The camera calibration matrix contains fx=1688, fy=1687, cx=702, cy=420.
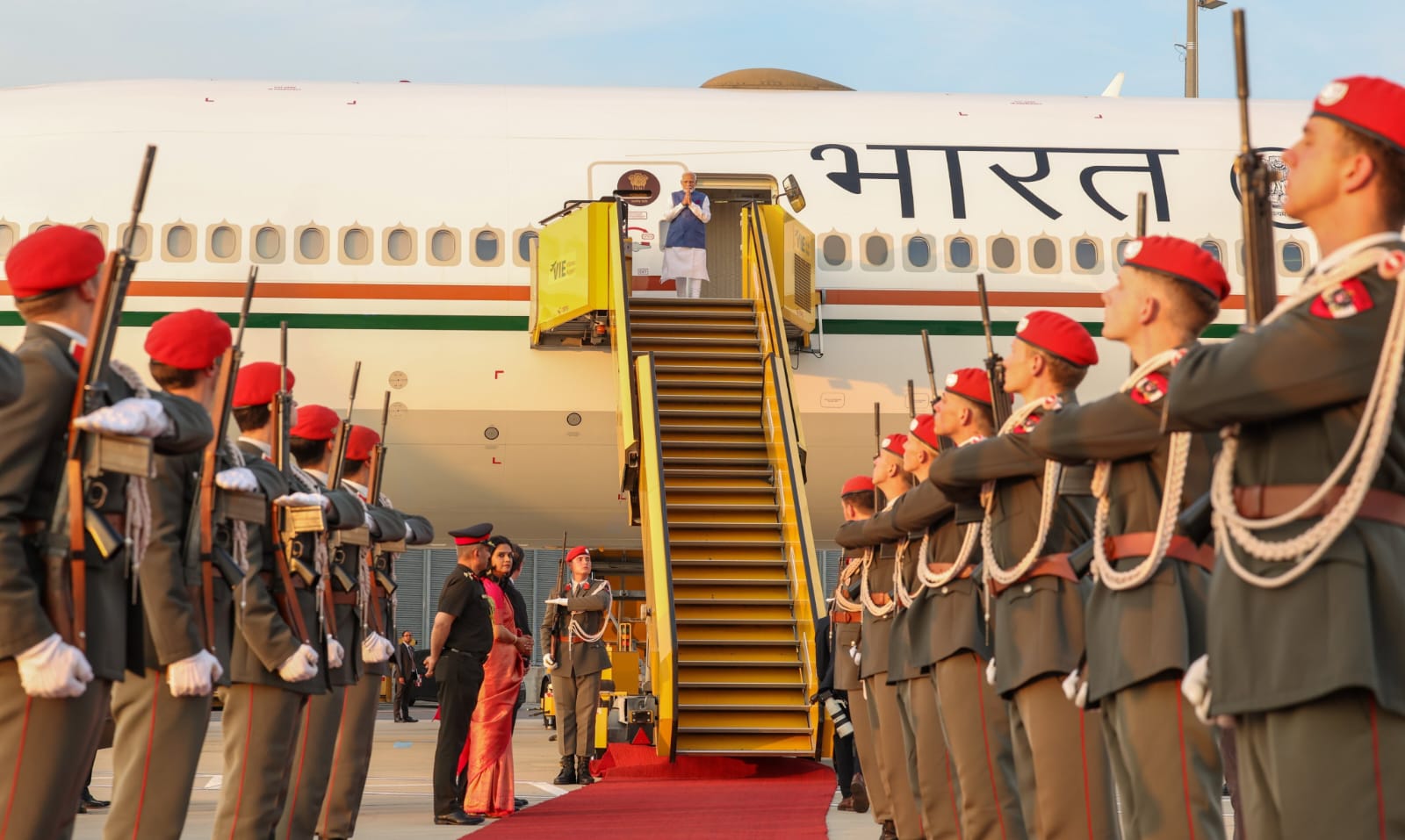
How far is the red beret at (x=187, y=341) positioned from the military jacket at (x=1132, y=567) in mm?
2237

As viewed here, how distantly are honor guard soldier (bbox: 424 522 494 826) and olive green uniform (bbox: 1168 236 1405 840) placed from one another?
6.09 metres

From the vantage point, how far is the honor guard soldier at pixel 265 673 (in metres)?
5.06

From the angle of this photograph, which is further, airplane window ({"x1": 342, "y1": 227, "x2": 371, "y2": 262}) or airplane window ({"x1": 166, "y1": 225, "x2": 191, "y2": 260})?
airplane window ({"x1": 342, "y1": 227, "x2": 371, "y2": 262})

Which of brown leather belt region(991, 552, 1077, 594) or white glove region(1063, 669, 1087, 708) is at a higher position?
brown leather belt region(991, 552, 1077, 594)

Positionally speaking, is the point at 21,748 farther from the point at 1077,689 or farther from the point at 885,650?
the point at 885,650

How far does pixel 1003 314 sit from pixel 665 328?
2.79 metres

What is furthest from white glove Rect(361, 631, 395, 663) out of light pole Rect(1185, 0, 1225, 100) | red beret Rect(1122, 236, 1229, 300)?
light pole Rect(1185, 0, 1225, 100)

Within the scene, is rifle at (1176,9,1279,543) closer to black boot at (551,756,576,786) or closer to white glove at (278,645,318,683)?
white glove at (278,645,318,683)

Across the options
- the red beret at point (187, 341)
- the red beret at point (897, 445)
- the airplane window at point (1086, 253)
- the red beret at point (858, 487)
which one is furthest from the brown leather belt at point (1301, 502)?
the airplane window at point (1086, 253)

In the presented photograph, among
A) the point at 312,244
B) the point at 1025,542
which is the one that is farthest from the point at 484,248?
the point at 1025,542

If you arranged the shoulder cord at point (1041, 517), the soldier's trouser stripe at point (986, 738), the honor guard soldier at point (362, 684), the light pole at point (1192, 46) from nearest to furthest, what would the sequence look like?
1. the shoulder cord at point (1041, 517)
2. the soldier's trouser stripe at point (986, 738)
3. the honor guard soldier at point (362, 684)
4. the light pole at point (1192, 46)

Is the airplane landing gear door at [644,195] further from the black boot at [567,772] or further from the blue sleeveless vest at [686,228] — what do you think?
the black boot at [567,772]

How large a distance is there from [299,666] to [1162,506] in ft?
8.63

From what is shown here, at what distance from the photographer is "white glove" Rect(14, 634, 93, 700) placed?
3.40 meters
